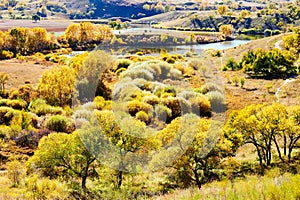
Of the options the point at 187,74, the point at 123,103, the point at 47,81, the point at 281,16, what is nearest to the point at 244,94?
the point at 187,74

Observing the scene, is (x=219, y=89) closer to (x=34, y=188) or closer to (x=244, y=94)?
(x=244, y=94)

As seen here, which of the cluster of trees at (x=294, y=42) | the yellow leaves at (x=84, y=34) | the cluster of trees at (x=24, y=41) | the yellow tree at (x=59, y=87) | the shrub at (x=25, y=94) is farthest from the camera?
the yellow leaves at (x=84, y=34)

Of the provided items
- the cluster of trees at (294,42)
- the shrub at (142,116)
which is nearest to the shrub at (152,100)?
the shrub at (142,116)

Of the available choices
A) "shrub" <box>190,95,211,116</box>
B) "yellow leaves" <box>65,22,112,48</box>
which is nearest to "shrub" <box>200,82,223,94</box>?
"shrub" <box>190,95,211,116</box>

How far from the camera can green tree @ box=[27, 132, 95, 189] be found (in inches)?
519

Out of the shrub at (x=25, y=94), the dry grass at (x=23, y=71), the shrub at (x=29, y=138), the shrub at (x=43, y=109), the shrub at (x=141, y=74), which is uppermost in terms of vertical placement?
the shrub at (x=141, y=74)

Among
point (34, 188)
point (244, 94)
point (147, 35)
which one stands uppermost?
point (147, 35)

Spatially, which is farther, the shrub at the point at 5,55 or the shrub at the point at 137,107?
the shrub at the point at 5,55

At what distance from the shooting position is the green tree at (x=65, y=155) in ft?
43.2

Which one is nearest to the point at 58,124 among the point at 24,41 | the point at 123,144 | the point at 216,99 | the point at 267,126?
the point at 123,144

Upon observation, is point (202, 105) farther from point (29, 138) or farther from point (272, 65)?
point (272, 65)

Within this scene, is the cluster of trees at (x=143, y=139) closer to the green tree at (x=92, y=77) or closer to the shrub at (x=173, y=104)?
the shrub at (x=173, y=104)

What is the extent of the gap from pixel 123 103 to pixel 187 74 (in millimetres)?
10263

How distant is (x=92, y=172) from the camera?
1452 cm
